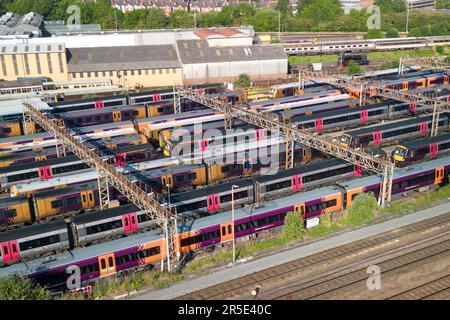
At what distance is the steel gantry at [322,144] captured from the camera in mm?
34719

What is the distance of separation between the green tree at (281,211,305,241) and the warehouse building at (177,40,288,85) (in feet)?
170

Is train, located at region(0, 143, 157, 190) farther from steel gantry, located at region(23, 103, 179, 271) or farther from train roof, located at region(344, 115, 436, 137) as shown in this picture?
train roof, located at region(344, 115, 436, 137)

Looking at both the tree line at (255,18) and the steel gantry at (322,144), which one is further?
the tree line at (255,18)

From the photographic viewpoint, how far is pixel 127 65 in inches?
3046

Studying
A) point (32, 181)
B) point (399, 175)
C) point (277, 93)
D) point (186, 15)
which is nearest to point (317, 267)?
point (399, 175)

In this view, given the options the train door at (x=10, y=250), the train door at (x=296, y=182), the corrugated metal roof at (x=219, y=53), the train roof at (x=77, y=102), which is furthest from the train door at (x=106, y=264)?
the corrugated metal roof at (x=219, y=53)

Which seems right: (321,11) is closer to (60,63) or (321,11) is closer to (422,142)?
(60,63)

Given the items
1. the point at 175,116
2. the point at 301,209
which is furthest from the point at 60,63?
the point at 301,209

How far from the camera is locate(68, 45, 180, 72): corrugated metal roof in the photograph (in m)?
76.2

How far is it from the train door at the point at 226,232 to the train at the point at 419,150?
20817mm

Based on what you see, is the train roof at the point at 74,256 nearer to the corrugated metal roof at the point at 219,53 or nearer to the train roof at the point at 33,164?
the train roof at the point at 33,164

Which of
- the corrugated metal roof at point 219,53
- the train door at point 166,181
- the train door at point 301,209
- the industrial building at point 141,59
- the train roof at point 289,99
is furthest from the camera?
the corrugated metal roof at point 219,53

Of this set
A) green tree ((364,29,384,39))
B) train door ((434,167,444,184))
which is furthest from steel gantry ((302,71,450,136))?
green tree ((364,29,384,39))
